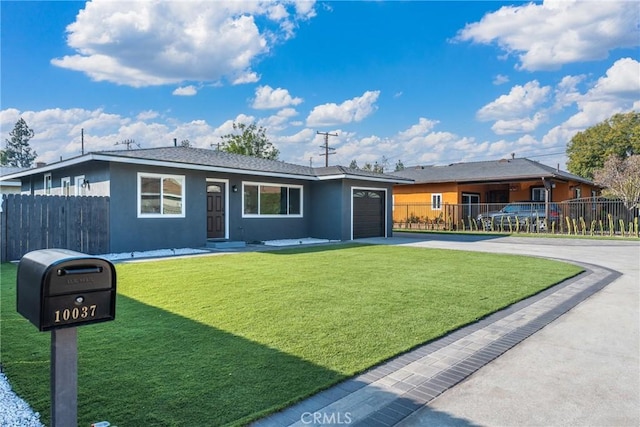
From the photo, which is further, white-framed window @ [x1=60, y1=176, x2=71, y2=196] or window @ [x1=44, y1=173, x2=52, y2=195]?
window @ [x1=44, y1=173, x2=52, y2=195]

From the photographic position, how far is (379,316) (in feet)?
15.9

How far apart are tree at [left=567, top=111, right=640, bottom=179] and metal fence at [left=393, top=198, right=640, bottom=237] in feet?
61.4

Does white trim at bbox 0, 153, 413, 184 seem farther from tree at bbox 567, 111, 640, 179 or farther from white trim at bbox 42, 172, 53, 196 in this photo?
tree at bbox 567, 111, 640, 179

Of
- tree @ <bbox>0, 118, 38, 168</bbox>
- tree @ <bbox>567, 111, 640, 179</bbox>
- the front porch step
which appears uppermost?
tree @ <bbox>0, 118, 38, 168</bbox>

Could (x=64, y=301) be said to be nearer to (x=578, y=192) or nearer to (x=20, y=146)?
(x=578, y=192)

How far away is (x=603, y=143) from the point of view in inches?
1550

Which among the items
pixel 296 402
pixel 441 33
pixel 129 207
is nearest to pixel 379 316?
pixel 296 402

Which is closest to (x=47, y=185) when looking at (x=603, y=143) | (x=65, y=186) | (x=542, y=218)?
(x=65, y=186)

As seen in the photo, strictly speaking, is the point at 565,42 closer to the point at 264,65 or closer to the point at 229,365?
the point at 264,65

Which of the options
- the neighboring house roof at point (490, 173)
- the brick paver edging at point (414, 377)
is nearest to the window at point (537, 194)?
the neighboring house roof at point (490, 173)

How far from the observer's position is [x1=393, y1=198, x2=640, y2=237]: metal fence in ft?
66.5

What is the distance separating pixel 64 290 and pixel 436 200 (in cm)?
2658

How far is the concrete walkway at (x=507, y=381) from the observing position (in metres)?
2.63

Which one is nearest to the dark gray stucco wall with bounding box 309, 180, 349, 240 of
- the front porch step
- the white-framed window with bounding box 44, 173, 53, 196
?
the front porch step
